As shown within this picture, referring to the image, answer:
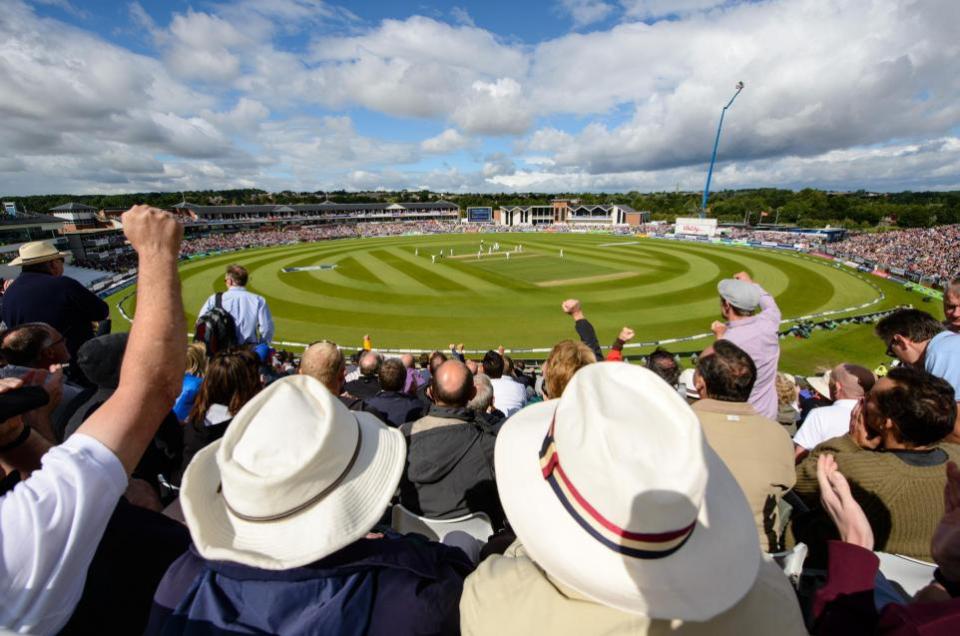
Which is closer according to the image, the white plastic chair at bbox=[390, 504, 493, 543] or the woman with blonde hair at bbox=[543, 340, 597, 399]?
the white plastic chair at bbox=[390, 504, 493, 543]

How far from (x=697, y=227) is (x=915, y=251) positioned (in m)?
26.8

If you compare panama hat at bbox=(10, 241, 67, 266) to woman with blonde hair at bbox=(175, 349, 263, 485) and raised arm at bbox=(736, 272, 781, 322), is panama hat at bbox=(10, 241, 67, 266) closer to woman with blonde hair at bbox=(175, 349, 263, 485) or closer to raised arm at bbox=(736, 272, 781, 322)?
woman with blonde hair at bbox=(175, 349, 263, 485)

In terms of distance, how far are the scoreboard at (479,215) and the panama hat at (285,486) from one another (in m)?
114

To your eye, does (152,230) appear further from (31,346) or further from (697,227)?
(697,227)

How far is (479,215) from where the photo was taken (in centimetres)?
11481

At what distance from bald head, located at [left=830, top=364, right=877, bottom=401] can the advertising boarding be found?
2565 inches

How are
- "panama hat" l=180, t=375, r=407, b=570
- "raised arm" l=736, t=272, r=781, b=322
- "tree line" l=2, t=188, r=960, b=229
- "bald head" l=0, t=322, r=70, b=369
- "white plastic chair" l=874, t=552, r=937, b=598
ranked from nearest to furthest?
"panama hat" l=180, t=375, r=407, b=570 → "white plastic chair" l=874, t=552, r=937, b=598 → "bald head" l=0, t=322, r=70, b=369 → "raised arm" l=736, t=272, r=781, b=322 → "tree line" l=2, t=188, r=960, b=229

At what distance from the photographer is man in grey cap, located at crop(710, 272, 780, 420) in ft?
16.9

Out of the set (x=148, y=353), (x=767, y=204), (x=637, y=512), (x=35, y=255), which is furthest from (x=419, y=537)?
(x=767, y=204)

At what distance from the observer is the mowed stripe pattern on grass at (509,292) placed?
69.1 feet

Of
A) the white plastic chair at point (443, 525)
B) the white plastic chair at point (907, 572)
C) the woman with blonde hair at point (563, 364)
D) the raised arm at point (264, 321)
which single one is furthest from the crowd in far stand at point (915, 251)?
the raised arm at point (264, 321)

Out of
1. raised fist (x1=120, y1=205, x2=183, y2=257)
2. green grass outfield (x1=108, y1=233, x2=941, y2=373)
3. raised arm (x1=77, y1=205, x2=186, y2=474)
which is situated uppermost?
raised fist (x1=120, y1=205, x2=183, y2=257)

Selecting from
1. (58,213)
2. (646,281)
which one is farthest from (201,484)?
(58,213)

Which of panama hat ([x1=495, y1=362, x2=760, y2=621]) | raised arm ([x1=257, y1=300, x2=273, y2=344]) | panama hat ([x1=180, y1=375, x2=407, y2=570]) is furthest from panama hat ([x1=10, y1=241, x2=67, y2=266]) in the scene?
panama hat ([x1=495, y1=362, x2=760, y2=621])
